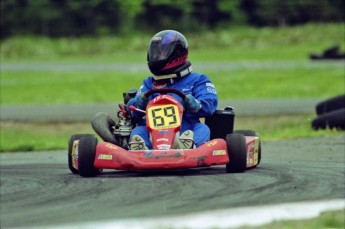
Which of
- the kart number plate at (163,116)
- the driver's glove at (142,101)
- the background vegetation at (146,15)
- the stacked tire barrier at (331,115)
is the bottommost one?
the background vegetation at (146,15)

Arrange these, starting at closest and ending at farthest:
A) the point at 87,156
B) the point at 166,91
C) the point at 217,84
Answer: the point at 87,156
the point at 166,91
the point at 217,84

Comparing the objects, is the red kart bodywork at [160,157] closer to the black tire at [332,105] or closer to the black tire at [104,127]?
the black tire at [104,127]

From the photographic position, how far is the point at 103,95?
24.9 meters

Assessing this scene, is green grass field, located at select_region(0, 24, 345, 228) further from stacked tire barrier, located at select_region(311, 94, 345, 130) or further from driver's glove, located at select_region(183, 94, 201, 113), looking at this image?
driver's glove, located at select_region(183, 94, 201, 113)

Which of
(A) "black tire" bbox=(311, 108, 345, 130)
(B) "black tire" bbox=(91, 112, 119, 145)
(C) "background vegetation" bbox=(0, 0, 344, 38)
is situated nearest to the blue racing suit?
(B) "black tire" bbox=(91, 112, 119, 145)

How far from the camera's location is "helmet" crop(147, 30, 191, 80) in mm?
9508

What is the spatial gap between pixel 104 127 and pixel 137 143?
0.72 meters

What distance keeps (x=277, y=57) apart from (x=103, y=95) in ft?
46.5

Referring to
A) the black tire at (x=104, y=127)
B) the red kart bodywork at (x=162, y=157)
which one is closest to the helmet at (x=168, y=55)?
the black tire at (x=104, y=127)

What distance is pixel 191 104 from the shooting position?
9.13m

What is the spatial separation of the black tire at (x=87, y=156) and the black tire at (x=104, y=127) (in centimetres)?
55

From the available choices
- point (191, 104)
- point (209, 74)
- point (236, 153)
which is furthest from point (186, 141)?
point (209, 74)

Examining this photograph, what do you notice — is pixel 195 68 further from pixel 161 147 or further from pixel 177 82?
pixel 161 147

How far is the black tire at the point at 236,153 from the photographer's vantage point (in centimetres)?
868
